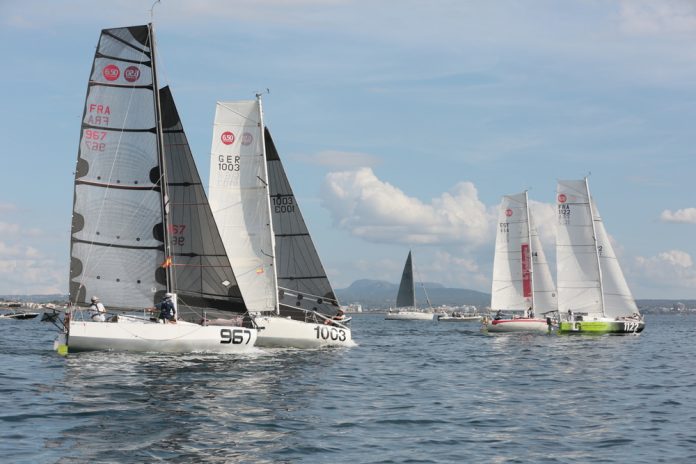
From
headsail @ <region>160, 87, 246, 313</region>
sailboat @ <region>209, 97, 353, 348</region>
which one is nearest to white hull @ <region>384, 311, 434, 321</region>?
sailboat @ <region>209, 97, 353, 348</region>

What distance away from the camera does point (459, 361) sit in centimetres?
3841

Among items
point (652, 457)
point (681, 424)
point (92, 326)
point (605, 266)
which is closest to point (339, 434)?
point (652, 457)

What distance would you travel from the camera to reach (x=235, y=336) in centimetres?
3297

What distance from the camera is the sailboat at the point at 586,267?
206 ft

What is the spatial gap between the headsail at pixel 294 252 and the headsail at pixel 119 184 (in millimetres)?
10934

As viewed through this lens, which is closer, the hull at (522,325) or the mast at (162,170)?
the mast at (162,170)

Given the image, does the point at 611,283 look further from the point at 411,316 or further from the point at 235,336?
the point at 411,316

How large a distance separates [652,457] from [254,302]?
2518cm

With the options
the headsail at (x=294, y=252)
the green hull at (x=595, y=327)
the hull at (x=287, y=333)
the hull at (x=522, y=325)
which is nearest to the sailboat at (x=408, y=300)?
the hull at (x=522, y=325)

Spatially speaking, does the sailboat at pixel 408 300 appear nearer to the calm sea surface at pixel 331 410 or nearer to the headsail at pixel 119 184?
the calm sea surface at pixel 331 410

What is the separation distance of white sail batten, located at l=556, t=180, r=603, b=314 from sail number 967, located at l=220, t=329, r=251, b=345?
116ft

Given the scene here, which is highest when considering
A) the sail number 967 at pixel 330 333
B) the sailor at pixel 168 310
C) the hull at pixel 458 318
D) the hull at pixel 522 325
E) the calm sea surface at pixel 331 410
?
the sailor at pixel 168 310

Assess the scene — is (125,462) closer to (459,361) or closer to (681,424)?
(681,424)

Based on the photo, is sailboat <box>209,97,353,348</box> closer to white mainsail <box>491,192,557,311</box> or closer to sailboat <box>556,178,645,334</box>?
sailboat <box>556,178,645,334</box>
